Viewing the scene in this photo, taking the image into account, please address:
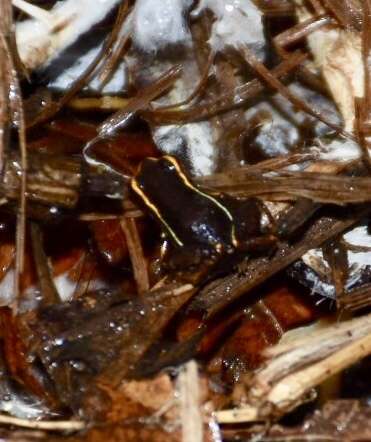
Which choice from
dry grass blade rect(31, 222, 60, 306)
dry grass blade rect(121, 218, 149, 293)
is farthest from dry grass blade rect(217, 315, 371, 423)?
dry grass blade rect(31, 222, 60, 306)

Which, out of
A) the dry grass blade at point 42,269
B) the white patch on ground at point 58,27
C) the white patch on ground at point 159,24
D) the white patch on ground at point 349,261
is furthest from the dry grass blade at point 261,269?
the white patch on ground at point 58,27

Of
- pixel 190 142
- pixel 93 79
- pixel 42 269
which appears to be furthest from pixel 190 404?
pixel 93 79

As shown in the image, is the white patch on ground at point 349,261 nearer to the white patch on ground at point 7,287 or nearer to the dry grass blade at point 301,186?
the dry grass blade at point 301,186

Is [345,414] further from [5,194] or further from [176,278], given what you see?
[5,194]

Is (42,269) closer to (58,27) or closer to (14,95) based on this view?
(14,95)

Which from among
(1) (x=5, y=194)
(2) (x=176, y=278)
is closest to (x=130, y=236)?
(2) (x=176, y=278)
